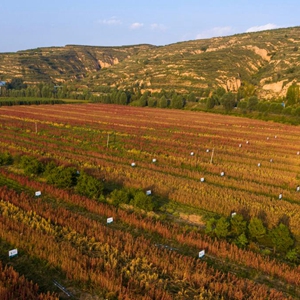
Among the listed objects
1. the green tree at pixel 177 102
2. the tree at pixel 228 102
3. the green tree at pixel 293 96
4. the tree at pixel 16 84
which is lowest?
the tree at pixel 16 84

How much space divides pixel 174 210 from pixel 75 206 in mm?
4198

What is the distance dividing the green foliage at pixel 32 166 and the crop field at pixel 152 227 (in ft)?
1.35

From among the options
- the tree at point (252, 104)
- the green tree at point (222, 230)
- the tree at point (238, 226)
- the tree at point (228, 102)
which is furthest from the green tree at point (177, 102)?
the green tree at point (222, 230)

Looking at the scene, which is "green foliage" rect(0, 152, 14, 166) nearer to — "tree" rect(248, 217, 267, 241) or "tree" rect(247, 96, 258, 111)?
"tree" rect(248, 217, 267, 241)

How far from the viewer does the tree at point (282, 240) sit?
9.89 m

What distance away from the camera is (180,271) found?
7.99 m

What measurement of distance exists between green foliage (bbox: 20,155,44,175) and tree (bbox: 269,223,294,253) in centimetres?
1203

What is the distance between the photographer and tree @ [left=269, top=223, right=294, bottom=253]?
9891mm

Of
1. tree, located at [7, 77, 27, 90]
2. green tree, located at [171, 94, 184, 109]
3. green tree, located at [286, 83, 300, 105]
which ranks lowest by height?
tree, located at [7, 77, 27, 90]

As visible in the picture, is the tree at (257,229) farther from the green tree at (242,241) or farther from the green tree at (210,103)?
the green tree at (210,103)

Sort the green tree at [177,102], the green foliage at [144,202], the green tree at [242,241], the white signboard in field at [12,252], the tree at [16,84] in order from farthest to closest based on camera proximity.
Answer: the tree at [16,84] < the green tree at [177,102] < the green foliage at [144,202] < the green tree at [242,241] < the white signboard in field at [12,252]

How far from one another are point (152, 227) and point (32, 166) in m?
8.64

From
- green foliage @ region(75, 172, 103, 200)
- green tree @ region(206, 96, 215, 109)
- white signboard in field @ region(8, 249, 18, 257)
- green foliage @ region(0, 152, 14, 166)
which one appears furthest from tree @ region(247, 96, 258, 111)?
white signboard in field @ region(8, 249, 18, 257)

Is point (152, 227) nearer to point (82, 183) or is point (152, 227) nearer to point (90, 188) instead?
point (90, 188)
